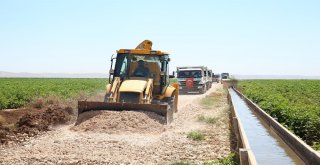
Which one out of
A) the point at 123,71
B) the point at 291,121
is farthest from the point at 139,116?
the point at 291,121

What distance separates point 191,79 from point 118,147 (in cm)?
2584

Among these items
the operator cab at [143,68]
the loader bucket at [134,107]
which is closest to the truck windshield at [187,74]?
the operator cab at [143,68]

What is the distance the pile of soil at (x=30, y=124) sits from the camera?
1161 cm

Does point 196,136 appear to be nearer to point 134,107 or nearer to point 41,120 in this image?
point 134,107

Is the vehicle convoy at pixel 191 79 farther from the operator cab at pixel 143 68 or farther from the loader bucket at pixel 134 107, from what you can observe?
the loader bucket at pixel 134 107

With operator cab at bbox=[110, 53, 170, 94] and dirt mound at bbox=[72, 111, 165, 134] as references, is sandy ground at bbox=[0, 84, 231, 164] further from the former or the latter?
operator cab at bbox=[110, 53, 170, 94]

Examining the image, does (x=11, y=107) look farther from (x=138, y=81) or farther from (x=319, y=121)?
(x=319, y=121)

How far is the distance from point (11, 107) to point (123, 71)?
9541 millimetres

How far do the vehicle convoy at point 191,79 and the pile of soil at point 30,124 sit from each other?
1997 centimetres

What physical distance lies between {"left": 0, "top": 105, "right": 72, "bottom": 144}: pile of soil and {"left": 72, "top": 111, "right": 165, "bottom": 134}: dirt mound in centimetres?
128

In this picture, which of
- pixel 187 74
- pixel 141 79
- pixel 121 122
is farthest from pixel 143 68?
pixel 187 74

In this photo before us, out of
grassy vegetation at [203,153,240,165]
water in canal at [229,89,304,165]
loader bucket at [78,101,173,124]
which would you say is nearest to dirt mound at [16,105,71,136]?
loader bucket at [78,101,173,124]

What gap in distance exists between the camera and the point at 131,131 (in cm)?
1203

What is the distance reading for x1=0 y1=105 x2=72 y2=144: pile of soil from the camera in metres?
11.6
